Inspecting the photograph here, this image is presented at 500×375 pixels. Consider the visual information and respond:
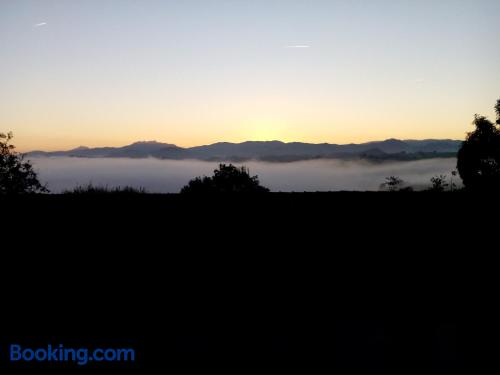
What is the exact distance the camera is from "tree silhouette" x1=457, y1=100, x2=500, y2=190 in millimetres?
41281

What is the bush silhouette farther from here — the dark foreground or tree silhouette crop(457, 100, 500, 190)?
the dark foreground

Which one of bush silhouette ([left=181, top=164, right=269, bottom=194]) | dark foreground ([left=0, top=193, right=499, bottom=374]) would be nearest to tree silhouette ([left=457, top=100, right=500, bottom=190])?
bush silhouette ([left=181, top=164, right=269, bottom=194])

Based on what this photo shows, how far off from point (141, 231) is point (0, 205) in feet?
10.9

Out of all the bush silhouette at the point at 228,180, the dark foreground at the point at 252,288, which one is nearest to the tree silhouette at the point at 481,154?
the bush silhouette at the point at 228,180

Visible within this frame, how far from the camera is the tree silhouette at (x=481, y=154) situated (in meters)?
41.3

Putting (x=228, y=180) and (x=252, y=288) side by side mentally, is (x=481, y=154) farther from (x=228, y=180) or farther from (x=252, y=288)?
(x=252, y=288)

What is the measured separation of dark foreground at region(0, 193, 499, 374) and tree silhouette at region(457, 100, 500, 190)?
38412mm

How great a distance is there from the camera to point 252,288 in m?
6.71

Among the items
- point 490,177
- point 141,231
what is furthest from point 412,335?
point 490,177

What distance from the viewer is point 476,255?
7.27 meters

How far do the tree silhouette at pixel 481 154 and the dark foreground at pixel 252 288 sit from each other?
126ft

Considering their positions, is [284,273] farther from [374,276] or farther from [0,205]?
[0,205]

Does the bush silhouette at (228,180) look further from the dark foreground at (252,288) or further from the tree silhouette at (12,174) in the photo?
the dark foreground at (252,288)

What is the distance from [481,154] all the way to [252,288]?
43552 mm
